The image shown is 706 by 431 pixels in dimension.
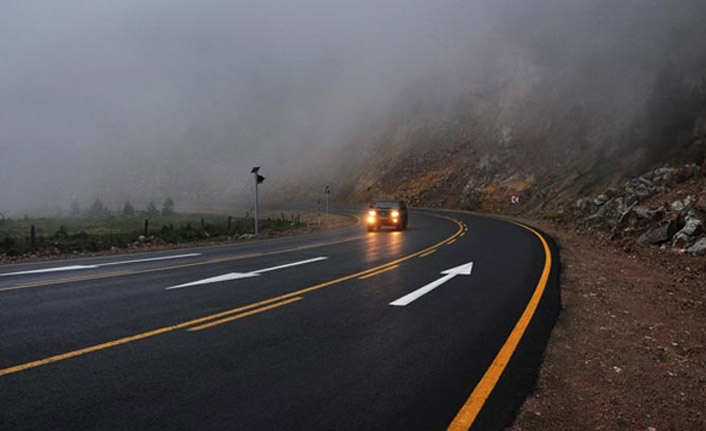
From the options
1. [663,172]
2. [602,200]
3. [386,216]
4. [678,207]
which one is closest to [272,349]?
Result: [678,207]

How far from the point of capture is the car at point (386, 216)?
24.3 m

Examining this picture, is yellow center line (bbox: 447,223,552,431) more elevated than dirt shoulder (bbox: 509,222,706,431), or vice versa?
yellow center line (bbox: 447,223,552,431)

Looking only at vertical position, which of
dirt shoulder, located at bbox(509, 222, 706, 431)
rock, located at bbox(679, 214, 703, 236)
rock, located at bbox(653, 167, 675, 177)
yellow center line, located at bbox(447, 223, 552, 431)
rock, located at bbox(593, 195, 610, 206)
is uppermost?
rock, located at bbox(653, 167, 675, 177)

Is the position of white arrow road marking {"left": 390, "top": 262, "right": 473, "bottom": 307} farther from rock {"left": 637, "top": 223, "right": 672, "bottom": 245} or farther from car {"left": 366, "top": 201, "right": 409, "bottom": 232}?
car {"left": 366, "top": 201, "right": 409, "bottom": 232}

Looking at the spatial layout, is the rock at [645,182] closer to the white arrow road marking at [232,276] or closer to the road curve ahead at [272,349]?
the road curve ahead at [272,349]

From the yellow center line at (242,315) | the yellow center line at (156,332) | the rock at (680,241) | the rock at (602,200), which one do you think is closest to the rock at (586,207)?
the rock at (602,200)

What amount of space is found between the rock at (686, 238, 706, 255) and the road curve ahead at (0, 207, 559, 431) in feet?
19.3

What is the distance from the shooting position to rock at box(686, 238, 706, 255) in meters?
12.5

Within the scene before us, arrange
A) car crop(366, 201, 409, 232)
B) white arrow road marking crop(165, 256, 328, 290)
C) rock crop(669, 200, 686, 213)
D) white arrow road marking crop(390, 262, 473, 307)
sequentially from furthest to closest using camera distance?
car crop(366, 201, 409, 232) → rock crop(669, 200, 686, 213) → white arrow road marking crop(165, 256, 328, 290) → white arrow road marking crop(390, 262, 473, 307)

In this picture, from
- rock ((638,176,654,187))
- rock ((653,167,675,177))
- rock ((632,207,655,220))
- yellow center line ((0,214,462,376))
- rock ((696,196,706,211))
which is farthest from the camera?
rock ((638,176,654,187))

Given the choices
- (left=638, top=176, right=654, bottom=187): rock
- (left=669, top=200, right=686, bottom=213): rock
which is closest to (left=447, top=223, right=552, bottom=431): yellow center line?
(left=669, top=200, right=686, bottom=213): rock

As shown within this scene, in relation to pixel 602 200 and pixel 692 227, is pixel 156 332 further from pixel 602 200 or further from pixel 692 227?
pixel 602 200

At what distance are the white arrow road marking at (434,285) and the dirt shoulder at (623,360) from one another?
7.23 feet

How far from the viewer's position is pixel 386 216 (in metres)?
24.4
